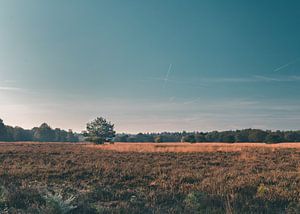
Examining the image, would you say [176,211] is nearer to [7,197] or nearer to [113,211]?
[113,211]

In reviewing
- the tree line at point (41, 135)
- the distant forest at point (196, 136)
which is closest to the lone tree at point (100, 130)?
the distant forest at point (196, 136)

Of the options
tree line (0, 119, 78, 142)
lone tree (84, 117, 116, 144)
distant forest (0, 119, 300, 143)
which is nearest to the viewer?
lone tree (84, 117, 116, 144)

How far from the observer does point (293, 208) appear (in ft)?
22.0

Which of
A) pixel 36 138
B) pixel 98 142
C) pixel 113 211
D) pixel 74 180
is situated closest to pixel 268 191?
pixel 113 211

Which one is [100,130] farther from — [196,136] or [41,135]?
[41,135]

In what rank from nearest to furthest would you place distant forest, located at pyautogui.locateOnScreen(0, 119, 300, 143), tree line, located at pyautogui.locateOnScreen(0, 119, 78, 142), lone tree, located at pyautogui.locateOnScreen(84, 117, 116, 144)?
lone tree, located at pyautogui.locateOnScreen(84, 117, 116, 144)
distant forest, located at pyautogui.locateOnScreen(0, 119, 300, 143)
tree line, located at pyautogui.locateOnScreen(0, 119, 78, 142)

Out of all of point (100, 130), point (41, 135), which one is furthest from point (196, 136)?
point (41, 135)

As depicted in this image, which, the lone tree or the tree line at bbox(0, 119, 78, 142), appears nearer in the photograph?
the lone tree

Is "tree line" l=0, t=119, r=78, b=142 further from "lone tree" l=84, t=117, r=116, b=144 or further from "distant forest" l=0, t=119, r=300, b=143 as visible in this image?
"lone tree" l=84, t=117, r=116, b=144

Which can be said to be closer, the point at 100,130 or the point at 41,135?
the point at 100,130

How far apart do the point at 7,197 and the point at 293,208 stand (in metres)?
7.01

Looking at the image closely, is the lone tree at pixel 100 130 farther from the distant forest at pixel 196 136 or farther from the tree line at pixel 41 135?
the tree line at pixel 41 135

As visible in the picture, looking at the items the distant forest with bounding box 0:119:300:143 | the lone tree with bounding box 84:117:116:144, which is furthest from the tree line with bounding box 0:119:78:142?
the lone tree with bounding box 84:117:116:144

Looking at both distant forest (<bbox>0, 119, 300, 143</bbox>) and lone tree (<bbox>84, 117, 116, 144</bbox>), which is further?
distant forest (<bbox>0, 119, 300, 143</bbox>)
